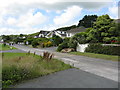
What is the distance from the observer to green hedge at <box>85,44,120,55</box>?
13863 millimetres

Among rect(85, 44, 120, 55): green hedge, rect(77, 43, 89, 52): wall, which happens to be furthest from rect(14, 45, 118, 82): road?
rect(77, 43, 89, 52): wall

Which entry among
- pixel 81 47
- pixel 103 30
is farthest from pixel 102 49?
pixel 81 47

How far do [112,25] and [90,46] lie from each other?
477cm

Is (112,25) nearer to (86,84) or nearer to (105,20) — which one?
(105,20)

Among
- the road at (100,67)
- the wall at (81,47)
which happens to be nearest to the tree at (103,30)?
the wall at (81,47)

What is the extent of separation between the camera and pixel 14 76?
5336 millimetres

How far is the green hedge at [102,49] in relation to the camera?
13863 millimetres

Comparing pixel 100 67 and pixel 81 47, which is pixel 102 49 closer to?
pixel 81 47

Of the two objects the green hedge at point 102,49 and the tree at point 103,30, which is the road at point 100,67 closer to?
the green hedge at point 102,49

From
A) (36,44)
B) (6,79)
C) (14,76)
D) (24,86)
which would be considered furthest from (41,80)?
(36,44)

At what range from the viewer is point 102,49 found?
1543 cm

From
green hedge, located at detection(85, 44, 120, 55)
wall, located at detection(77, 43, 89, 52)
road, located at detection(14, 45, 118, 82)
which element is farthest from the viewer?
wall, located at detection(77, 43, 89, 52)

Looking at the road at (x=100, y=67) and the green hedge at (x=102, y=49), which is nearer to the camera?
the road at (x=100, y=67)

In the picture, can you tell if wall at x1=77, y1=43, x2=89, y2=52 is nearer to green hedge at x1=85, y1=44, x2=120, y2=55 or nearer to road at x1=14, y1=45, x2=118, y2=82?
green hedge at x1=85, y1=44, x2=120, y2=55
